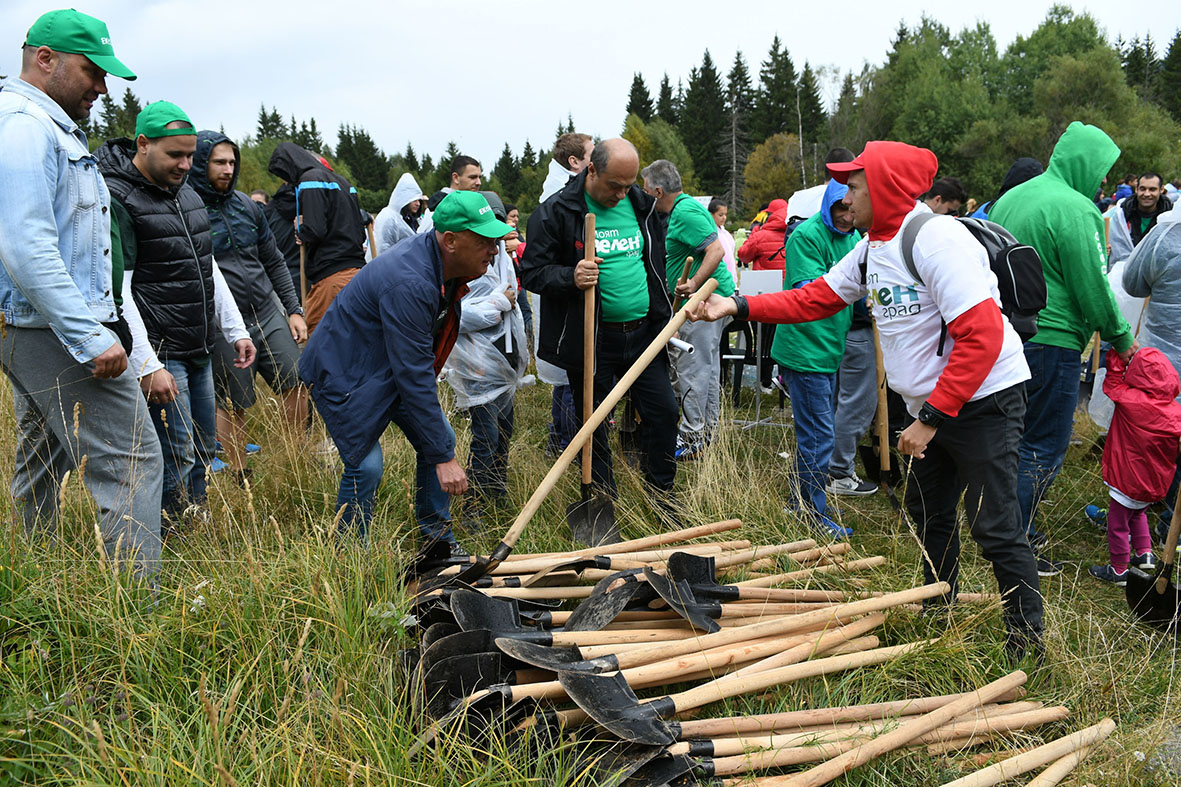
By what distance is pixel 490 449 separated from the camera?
4797 millimetres

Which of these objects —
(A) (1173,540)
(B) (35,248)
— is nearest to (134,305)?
(B) (35,248)

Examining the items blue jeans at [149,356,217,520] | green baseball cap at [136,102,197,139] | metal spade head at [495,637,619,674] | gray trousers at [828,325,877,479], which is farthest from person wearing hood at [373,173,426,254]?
metal spade head at [495,637,619,674]

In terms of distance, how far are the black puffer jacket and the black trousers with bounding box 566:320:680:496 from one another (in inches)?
78.8

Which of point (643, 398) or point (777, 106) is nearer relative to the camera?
point (643, 398)

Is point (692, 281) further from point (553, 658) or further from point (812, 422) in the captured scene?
point (553, 658)

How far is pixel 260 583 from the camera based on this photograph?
2670 millimetres

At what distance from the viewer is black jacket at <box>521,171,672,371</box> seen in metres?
4.44

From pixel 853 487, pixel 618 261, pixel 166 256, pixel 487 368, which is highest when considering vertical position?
pixel 166 256

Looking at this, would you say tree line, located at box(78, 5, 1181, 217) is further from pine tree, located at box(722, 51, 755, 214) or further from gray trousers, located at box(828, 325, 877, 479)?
gray trousers, located at box(828, 325, 877, 479)

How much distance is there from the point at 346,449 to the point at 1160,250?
4469 millimetres

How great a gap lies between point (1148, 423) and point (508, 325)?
350 centimetres

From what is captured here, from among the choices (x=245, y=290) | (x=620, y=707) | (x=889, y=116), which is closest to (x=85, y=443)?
→ (x=620, y=707)

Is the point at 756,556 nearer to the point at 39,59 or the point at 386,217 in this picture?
the point at 39,59

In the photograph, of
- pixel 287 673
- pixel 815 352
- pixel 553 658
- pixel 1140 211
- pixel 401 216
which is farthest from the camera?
pixel 1140 211
